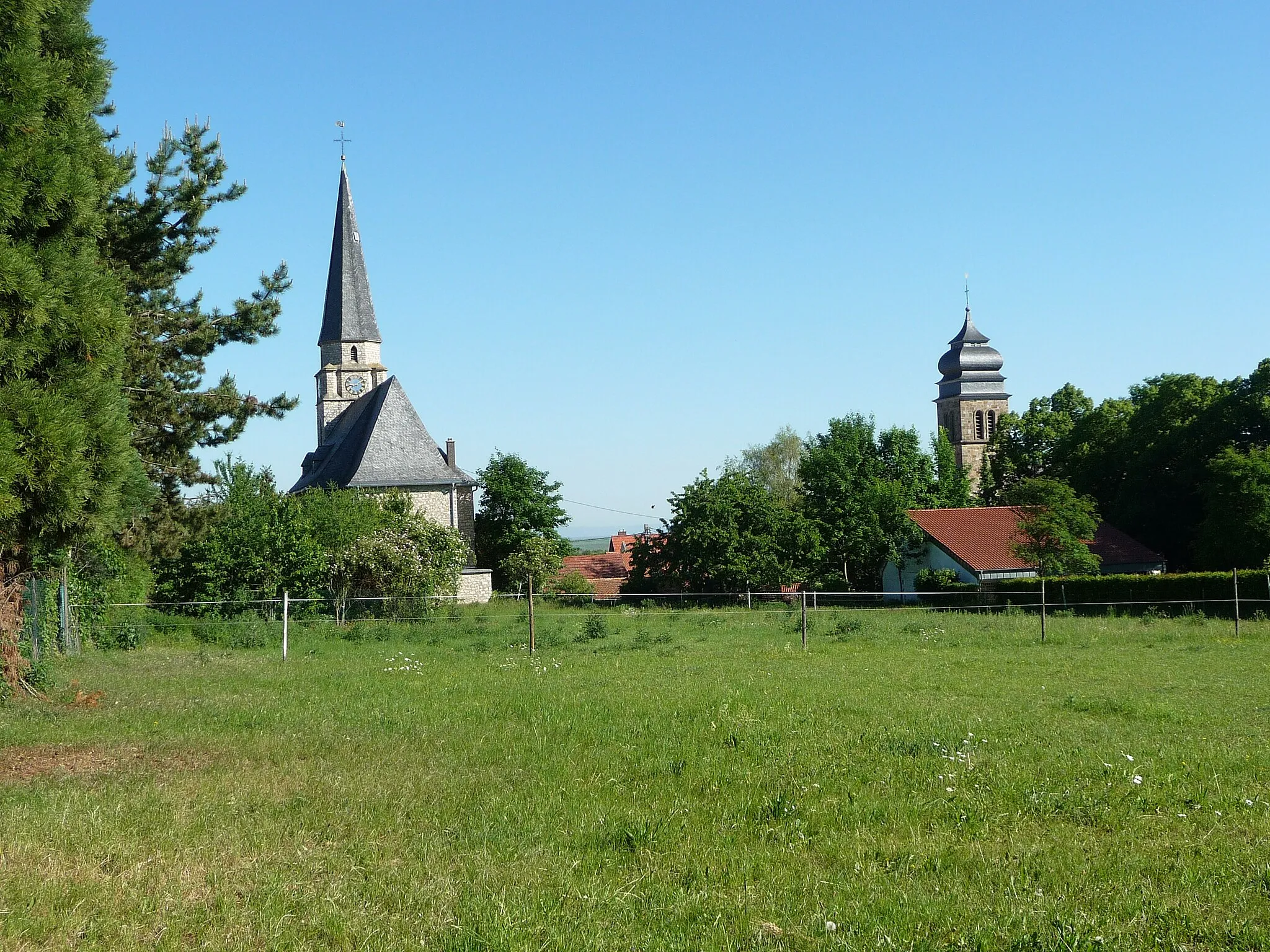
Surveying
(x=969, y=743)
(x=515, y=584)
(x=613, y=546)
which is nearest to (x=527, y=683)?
(x=969, y=743)

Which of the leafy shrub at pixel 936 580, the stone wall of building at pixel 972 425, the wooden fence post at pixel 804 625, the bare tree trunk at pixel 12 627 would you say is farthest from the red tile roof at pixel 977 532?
the stone wall of building at pixel 972 425

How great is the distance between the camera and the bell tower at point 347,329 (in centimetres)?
7050

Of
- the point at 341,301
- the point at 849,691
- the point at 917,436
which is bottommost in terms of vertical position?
the point at 849,691

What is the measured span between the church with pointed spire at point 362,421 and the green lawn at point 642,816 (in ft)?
109

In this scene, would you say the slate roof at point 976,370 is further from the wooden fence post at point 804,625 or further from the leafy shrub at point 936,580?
the wooden fence post at point 804,625

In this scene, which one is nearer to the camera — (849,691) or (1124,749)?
(1124,749)

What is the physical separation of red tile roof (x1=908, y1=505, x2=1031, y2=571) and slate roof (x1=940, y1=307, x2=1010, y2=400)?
44.2m

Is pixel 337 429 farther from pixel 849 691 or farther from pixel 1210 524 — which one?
pixel 849 691

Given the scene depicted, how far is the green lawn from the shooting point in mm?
4883

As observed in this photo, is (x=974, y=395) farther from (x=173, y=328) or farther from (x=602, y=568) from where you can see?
(x=173, y=328)

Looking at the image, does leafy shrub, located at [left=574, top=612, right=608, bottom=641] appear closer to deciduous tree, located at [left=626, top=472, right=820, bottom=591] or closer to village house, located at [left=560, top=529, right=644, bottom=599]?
deciduous tree, located at [left=626, top=472, right=820, bottom=591]

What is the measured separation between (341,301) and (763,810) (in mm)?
68073

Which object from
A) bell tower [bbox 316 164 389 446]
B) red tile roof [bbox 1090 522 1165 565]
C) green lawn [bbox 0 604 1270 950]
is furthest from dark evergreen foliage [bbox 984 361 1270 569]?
bell tower [bbox 316 164 389 446]

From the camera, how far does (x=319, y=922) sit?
15.9 feet
